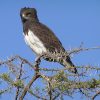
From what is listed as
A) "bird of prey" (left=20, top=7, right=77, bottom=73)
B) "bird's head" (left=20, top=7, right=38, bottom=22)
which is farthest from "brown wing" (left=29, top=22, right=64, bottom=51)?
"bird's head" (left=20, top=7, right=38, bottom=22)

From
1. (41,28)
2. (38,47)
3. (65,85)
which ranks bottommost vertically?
(65,85)

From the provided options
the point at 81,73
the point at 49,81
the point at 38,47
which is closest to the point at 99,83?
the point at 81,73

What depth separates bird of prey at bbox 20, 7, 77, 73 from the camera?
789cm

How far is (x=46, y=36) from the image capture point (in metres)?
8.29

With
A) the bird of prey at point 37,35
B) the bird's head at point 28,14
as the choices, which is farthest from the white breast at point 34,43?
the bird's head at point 28,14

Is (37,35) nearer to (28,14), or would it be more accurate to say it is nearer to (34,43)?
(34,43)

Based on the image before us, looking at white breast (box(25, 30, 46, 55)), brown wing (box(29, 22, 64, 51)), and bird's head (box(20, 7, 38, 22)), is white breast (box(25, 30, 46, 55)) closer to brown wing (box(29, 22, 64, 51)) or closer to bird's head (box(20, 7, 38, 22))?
brown wing (box(29, 22, 64, 51))

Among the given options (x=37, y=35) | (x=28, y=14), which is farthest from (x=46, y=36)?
(x=28, y=14)

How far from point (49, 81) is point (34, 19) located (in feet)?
17.6

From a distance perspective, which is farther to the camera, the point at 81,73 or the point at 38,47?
the point at 38,47

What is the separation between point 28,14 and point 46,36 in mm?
956

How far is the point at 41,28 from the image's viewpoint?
850 centimetres

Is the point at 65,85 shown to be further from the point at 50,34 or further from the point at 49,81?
the point at 50,34

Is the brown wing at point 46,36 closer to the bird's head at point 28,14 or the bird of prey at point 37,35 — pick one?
the bird of prey at point 37,35
